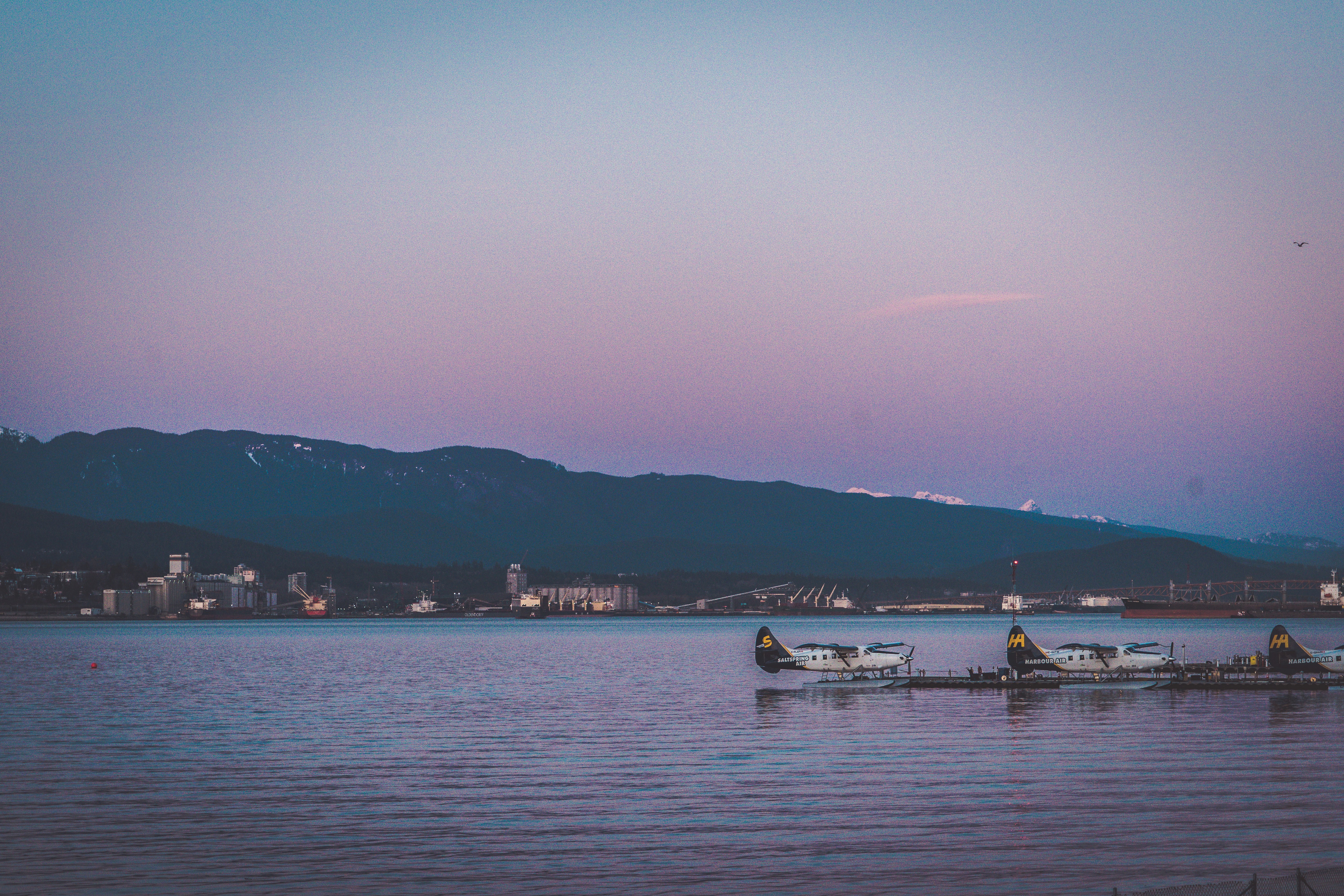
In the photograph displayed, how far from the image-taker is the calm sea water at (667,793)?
26.5 meters

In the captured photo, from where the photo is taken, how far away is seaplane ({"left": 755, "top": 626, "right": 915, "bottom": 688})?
82.9m

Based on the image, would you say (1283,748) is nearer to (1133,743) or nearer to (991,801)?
(1133,743)

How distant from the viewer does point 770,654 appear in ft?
279

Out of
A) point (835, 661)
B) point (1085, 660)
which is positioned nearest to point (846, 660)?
point (835, 661)

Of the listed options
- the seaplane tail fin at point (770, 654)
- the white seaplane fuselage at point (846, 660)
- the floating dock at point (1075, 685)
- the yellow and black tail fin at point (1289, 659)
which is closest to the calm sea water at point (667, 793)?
the floating dock at point (1075, 685)

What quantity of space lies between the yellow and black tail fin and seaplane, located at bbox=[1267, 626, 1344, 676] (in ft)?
0.04

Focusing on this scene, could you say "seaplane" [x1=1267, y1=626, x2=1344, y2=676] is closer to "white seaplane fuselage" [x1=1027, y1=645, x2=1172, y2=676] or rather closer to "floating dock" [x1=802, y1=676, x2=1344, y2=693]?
"floating dock" [x1=802, y1=676, x2=1344, y2=693]

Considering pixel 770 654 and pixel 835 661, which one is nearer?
pixel 835 661

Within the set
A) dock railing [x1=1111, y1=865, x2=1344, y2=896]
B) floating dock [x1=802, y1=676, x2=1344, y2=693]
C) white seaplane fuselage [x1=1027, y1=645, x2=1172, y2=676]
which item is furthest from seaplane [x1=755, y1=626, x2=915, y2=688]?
dock railing [x1=1111, y1=865, x2=1344, y2=896]

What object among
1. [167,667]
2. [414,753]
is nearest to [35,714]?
[414,753]

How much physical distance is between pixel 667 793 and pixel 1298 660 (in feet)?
184

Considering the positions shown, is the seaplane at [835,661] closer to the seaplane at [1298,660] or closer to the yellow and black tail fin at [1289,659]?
the yellow and black tail fin at [1289,659]

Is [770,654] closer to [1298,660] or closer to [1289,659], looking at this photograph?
[1289,659]

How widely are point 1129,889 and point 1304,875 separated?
302 cm
